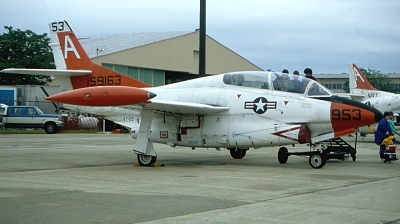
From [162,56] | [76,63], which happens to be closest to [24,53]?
[162,56]

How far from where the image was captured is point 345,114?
45.1ft

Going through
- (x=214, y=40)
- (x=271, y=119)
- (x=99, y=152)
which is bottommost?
(x=99, y=152)

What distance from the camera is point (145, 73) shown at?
51000 mm

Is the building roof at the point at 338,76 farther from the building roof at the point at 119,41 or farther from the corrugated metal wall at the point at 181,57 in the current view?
the building roof at the point at 119,41

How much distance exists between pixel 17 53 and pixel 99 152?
39668 mm

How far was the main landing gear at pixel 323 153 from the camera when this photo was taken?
14.3 m

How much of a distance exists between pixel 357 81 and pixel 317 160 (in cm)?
2233

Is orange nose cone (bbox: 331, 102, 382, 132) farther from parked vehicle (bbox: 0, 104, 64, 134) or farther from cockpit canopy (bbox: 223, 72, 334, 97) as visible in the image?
parked vehicle (bbox: 0, 104, 64, 134)

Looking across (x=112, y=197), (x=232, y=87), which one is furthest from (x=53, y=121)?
(x=112, y=197)

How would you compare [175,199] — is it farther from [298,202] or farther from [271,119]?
[271,119]

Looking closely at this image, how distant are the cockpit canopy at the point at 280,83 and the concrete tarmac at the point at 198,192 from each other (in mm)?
2042

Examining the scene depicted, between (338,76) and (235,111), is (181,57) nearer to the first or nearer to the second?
(235,111)

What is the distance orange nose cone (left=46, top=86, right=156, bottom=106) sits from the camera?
1298cm

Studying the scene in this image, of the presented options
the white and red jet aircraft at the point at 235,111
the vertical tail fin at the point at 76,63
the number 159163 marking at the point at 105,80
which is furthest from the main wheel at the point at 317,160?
the number 159163 marking at the point at 105,80
